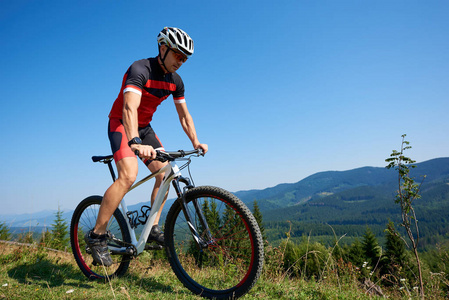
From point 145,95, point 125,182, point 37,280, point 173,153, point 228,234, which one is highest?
point 145,95

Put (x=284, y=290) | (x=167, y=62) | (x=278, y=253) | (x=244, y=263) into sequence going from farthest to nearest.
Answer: (x=278, y=253) < (x=167, y=62) < (x=284, y=290) < (x=244, y=263)

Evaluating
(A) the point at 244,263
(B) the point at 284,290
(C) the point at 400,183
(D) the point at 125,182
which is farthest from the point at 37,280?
(C) the point at 400,183

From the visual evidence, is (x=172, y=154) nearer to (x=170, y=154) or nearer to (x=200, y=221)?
(x=170, y=154)

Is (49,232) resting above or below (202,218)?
below

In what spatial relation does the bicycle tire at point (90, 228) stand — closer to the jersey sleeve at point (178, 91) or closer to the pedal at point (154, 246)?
the pedal at point (154, 246)

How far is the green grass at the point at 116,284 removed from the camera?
3.33 m

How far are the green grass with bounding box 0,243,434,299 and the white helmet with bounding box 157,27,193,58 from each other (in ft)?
9.19

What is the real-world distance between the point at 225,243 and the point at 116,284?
187cm

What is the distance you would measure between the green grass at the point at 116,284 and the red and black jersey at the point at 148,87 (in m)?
2.25

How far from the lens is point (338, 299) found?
3309 mm

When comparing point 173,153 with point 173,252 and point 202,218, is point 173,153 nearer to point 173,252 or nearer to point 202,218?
point 202,218

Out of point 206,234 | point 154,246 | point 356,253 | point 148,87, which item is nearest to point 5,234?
point 154,246

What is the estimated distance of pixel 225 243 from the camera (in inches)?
127

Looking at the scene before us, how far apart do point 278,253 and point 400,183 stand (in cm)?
440
